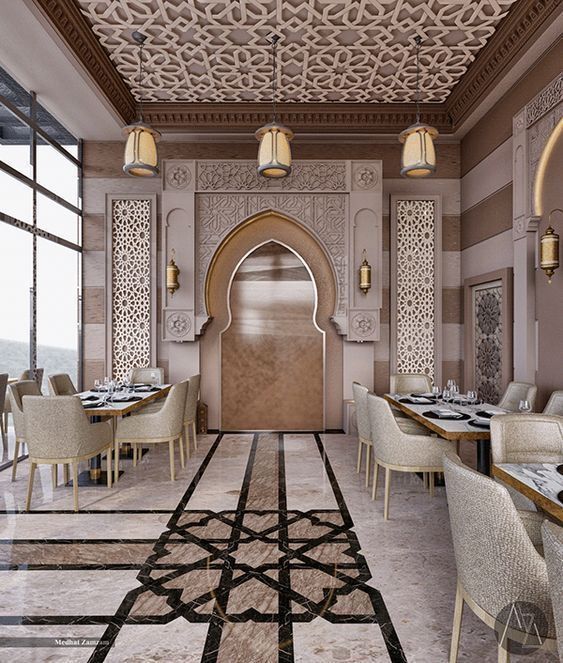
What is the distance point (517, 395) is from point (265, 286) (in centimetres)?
324

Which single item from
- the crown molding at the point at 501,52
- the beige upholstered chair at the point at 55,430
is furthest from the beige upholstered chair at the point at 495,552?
the crown molding at the point at 501,52

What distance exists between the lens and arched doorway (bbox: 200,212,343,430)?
6.18m

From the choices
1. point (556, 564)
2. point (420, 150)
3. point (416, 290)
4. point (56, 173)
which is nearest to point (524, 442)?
point (556, 564)

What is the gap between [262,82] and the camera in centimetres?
531

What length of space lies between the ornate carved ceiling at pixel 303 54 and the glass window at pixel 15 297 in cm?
179

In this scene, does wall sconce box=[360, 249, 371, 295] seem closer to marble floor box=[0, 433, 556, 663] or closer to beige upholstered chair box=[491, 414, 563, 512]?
marble floor box=[0, 433, 556, 663]

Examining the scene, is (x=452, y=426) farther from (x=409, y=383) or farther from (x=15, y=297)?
(x=15, y=297)

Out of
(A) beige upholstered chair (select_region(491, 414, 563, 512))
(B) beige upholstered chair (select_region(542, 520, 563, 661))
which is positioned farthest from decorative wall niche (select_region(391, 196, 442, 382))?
(B) beige upholstered chair (select_region(542, 520, 563, 661))

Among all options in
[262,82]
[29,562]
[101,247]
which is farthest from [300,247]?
[29,562]

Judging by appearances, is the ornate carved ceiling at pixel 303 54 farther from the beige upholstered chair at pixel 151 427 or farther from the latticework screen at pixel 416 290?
the beige upholstered chair at pixel 151 427

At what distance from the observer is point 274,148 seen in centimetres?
391

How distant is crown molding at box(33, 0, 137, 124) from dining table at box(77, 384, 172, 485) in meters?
3.03

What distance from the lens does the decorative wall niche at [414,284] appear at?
623 centimetres

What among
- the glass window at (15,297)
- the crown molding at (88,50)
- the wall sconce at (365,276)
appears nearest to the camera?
the crown molding at (88,50)
